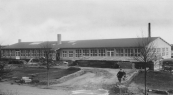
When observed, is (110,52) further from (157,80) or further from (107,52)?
(157,80)

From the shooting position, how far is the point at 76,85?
2105 centimetres

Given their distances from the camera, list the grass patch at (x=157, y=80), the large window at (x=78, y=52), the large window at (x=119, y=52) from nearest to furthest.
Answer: the grass patch at (x=157, y=80) < the large window at (x=119, y=52) < the large window at (x=78, y=52)

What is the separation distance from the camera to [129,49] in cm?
3269

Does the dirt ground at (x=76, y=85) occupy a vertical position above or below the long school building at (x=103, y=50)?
below

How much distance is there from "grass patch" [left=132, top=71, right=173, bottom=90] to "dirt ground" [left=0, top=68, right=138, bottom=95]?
8.95 ft

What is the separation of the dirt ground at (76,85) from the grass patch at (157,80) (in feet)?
8.95

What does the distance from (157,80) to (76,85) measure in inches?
348

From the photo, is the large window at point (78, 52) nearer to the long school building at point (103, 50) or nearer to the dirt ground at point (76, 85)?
the long school building at point (103, 50)

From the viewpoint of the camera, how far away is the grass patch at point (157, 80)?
1936cm

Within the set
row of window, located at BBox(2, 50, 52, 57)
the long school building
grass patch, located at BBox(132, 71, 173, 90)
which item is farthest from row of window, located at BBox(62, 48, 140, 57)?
grass patch, located at BBox(132, 71, 173, 90)

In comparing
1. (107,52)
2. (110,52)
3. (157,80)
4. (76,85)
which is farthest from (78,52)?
(157,80)

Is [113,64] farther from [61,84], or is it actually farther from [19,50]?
[19,50]

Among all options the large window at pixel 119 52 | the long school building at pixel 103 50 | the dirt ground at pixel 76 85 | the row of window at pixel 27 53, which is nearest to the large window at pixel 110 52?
the long school building at pixel 103 50

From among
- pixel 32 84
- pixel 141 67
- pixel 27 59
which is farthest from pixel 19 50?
pixel 141 67
